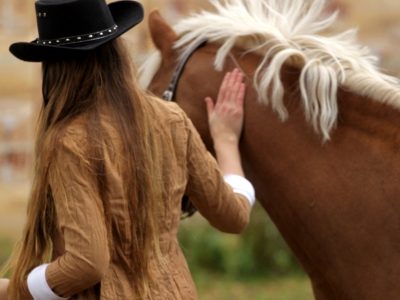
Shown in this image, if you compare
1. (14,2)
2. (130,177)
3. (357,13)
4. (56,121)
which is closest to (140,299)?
(130,177)

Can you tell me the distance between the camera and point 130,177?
9.36 ft

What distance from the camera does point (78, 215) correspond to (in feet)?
9.03

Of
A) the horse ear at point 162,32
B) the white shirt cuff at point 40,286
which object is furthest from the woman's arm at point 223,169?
the white shirt cuff at point 40,286

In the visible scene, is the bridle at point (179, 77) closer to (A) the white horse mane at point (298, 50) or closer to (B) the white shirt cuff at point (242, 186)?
(A) the white horse mane at point (298, 50)

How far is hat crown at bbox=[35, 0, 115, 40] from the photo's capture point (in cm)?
287

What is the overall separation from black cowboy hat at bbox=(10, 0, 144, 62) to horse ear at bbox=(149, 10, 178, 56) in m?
0.75

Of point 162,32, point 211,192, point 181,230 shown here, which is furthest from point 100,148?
point 181,230

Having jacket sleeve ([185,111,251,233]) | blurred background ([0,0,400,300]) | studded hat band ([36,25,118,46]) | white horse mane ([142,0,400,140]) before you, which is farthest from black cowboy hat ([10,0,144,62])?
blurred background ([0,0,400,300])

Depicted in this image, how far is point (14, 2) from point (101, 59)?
523 centimetres

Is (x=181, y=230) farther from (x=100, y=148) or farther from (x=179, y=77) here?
(x=100, y=148)

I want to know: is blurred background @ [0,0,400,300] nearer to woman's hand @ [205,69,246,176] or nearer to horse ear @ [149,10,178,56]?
horse ear @ [149,10,178,56]

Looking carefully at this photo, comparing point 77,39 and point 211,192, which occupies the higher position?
point 77,39

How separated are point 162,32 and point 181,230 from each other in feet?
14.7

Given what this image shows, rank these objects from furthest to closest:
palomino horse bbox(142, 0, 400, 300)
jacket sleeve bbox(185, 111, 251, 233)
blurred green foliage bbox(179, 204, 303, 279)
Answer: blurred green foliage bbox(179, 204, 303, 279) < palomino horse bbox(142, 0, 400, 300) < jacket sleeve bbox(185, 111, 251, 233)
